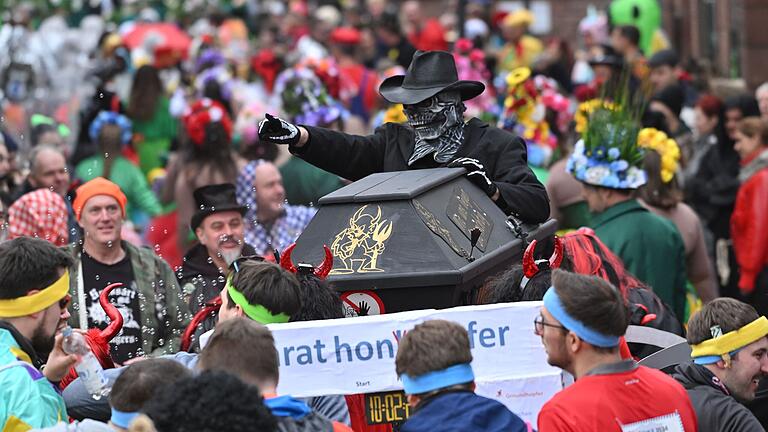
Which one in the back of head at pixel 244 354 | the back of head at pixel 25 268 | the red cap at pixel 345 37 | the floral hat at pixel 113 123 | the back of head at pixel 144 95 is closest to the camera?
the back of head at pixel 244 354

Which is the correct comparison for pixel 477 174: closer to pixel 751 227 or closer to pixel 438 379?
pixel 438 379

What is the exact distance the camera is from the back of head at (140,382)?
185 inches

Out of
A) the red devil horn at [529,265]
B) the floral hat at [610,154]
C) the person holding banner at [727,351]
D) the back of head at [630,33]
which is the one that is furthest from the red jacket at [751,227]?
the red devil horn at [529,265]

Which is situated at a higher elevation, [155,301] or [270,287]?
[270,287]

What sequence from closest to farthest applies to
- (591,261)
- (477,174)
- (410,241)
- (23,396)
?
(23,396) → (410,241) → (477,174) → (591,261)

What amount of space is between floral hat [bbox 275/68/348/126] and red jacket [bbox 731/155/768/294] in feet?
11.3

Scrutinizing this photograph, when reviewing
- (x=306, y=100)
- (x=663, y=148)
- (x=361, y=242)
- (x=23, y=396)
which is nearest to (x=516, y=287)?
(x=361, y=242)

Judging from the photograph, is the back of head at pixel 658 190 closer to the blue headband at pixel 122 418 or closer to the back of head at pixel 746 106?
the back of head at pixel 746 106

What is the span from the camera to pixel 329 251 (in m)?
5.97

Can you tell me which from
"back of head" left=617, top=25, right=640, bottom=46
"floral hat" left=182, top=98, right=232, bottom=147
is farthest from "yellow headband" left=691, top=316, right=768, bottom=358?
"back of head" left=617, top=25, right=640, bottom=46

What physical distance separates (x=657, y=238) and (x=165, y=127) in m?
7.20

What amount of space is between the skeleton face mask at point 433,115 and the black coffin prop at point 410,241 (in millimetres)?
445

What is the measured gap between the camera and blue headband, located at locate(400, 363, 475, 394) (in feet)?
15.6

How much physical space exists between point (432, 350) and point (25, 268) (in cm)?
183
